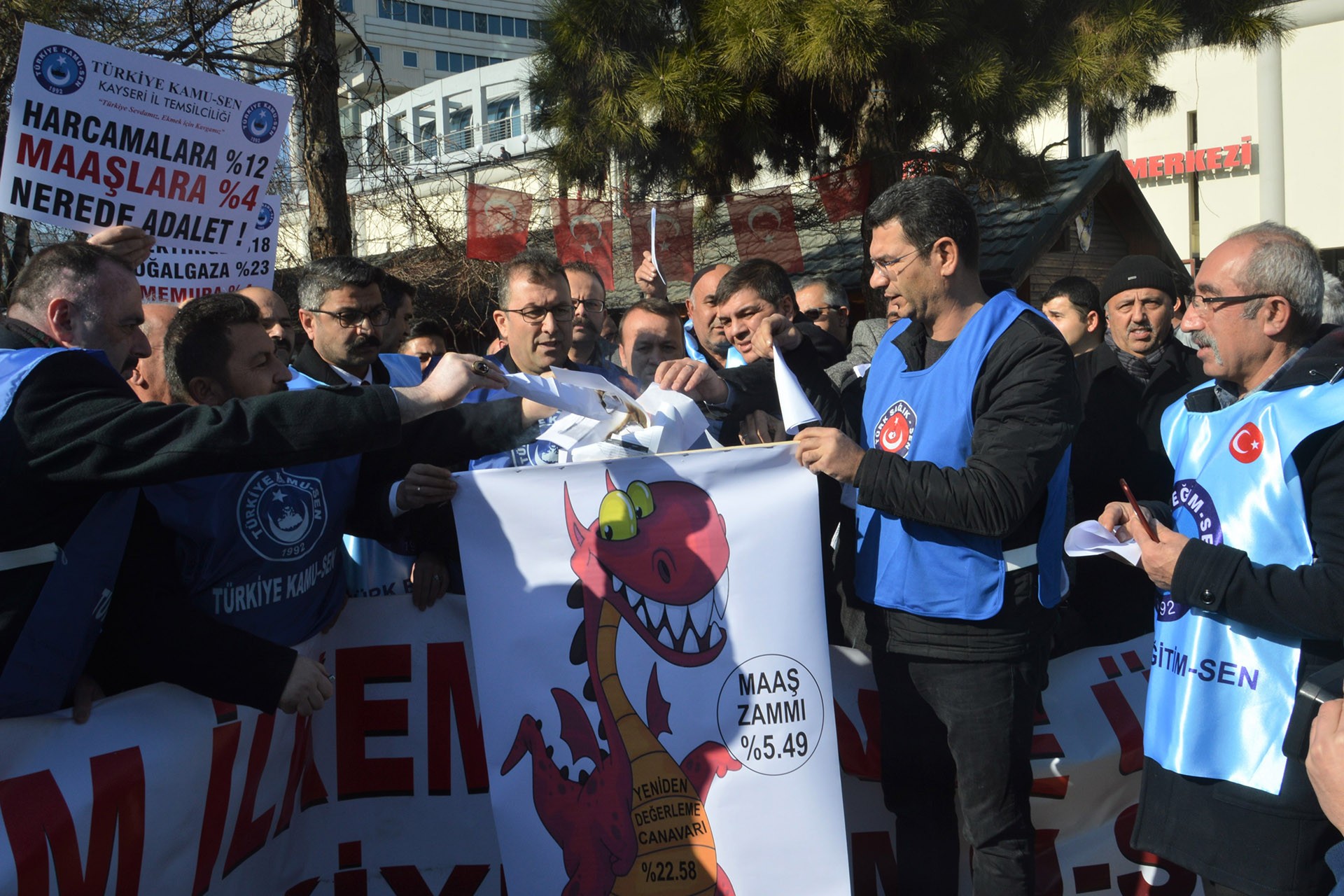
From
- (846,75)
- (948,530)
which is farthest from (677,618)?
(846,75)

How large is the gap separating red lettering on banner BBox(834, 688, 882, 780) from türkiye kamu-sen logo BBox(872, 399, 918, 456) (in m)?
0.87

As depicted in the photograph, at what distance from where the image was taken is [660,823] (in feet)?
9.07

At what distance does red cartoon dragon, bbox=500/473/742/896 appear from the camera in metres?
2.76

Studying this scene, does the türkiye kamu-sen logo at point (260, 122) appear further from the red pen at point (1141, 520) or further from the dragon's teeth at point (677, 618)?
the red pen at point (1141, 520)

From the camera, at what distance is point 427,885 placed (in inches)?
126

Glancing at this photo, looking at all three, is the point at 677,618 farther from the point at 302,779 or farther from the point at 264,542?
the point at 302,779

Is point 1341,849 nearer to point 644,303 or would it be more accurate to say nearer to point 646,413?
point 646,413

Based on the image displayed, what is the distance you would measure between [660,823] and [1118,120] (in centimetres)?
772

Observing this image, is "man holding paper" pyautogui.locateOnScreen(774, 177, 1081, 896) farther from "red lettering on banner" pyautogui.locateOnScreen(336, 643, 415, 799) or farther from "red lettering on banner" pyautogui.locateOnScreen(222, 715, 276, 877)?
"red lettering on banner" pyautogui.locateOnScreen(222, 715, 276, 877)

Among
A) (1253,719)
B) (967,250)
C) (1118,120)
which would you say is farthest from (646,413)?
(1118,120)

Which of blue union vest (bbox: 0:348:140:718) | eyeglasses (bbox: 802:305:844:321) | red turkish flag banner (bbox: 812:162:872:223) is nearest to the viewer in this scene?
blue union vest (bbox: 0:348:140:718)

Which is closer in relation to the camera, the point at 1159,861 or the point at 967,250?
the point at 967,250

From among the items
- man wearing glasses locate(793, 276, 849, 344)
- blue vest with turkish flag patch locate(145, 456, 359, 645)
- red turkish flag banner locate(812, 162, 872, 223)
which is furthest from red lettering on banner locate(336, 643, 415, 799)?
red turkish flag banner locate(812, 162, 872, 223)

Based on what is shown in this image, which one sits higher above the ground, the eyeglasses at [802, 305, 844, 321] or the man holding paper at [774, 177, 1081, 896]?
the eyeglasses at [802, 305, 844, 321]
